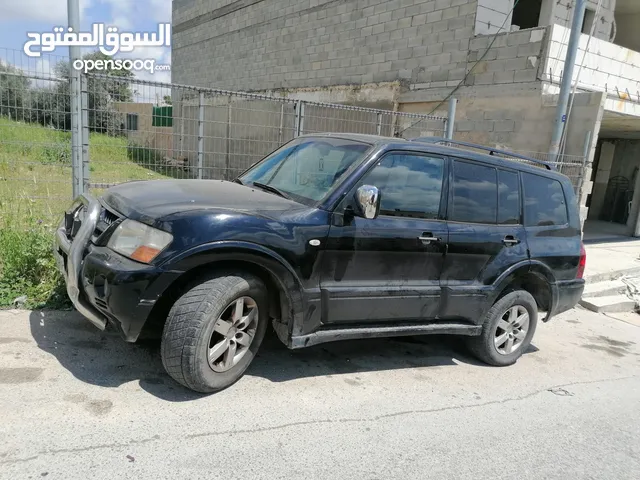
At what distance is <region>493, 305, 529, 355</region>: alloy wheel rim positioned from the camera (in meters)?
4.63

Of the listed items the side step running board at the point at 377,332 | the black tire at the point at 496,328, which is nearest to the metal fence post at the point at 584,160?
the black tire at the point at 496,328

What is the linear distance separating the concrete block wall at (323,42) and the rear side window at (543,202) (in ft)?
23.3

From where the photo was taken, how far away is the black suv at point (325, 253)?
3123 mm

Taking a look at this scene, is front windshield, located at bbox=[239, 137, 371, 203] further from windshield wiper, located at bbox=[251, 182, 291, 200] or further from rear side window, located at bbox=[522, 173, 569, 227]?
rear side window, located at bbox=[522, 173, 569, 227]

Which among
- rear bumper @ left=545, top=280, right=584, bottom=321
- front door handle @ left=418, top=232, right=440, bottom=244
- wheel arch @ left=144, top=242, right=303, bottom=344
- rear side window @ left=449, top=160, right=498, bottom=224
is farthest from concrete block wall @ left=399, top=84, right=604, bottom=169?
wheel arch @ left=144, top=242, right=303, bottom=344

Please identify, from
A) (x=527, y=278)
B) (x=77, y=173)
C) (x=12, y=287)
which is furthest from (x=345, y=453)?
(x=77, y=173)

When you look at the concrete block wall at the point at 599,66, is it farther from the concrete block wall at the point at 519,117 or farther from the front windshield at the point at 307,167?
the front windshield at the point at 307,167

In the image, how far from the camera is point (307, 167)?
4145 millimetres

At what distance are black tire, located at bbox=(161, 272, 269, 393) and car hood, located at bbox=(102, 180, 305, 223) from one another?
1.63 ft

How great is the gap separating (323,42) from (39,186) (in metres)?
11.3

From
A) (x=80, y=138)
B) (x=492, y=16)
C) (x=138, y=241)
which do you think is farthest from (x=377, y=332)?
(x=492, y=16)

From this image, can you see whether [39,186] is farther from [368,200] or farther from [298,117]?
[368,200]

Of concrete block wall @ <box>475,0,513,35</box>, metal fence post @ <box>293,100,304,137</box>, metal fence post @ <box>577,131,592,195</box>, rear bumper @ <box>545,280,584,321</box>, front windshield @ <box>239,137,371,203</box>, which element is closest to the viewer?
front windshield @ <box>239,137,371,203</box>

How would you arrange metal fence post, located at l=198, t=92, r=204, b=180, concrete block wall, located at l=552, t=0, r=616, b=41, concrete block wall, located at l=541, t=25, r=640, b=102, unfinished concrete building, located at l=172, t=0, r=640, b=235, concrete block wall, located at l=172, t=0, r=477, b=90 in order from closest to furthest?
metal fence post, located at l=198, t=92, r=204, b=180
concrete block wall, located at l=541, t=25, r=640, b=102
unfinished concrete building, located at l=172, t=0, r=640, b=235
concrete block wall, located at l=552, t=0, r=616, b=41
concrete block wall, located at l=172, t=0, r=477, b=90
